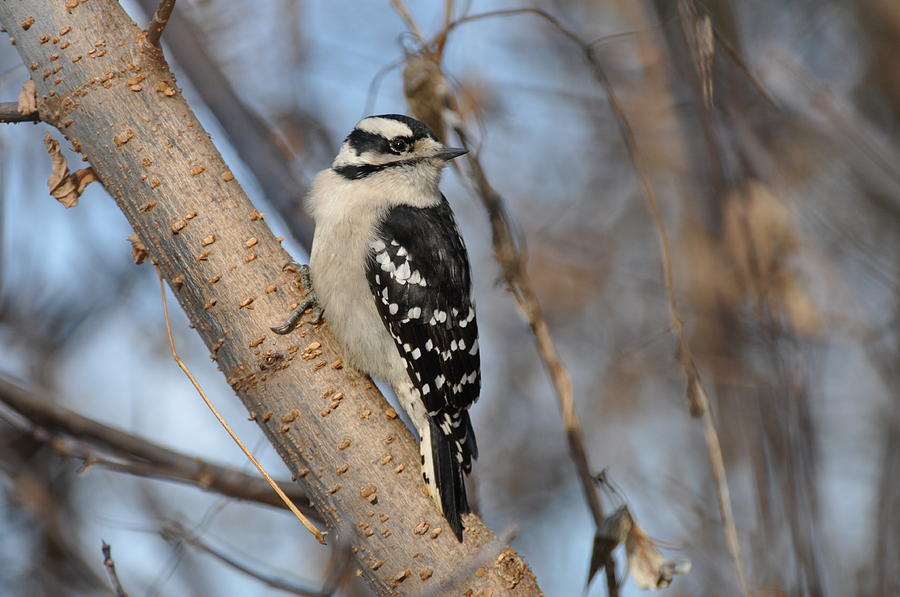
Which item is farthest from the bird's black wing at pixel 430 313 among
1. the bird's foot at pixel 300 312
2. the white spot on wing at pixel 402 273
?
the bird's foot at pixel 300 312

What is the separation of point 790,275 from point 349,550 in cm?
268

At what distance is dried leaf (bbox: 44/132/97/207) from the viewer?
2.80 metres

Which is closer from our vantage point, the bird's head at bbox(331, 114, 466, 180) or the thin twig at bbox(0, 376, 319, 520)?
the thin twig at bbox(0, 376, 319, 520)

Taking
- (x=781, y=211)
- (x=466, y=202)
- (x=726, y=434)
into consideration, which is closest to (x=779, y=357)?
(x=781, y=211)

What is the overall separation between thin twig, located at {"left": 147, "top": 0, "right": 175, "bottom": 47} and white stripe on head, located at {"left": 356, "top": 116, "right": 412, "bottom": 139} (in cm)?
120

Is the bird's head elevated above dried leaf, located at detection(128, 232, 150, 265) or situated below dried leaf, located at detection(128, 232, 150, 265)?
above

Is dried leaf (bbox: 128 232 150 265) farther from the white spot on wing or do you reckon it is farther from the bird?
the white spot on wing

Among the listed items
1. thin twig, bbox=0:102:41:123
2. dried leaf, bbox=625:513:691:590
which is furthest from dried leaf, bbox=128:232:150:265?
dried leaf, bbox=625:513:691:590

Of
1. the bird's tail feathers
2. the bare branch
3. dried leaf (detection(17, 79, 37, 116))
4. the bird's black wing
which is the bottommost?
the bird's tail feathers

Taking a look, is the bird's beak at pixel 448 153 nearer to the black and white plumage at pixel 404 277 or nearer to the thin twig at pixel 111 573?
the black and white plumage at pixel 404 277

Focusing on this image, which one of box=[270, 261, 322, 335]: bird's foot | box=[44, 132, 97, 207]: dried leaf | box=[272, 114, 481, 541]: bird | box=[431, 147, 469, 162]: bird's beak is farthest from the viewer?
box=[431, 147, 469, 162]: bird's beak

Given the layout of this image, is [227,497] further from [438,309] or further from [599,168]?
[599,168]

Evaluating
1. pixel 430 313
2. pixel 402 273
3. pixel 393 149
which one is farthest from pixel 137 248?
pixel 393 149

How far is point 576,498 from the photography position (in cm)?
637
